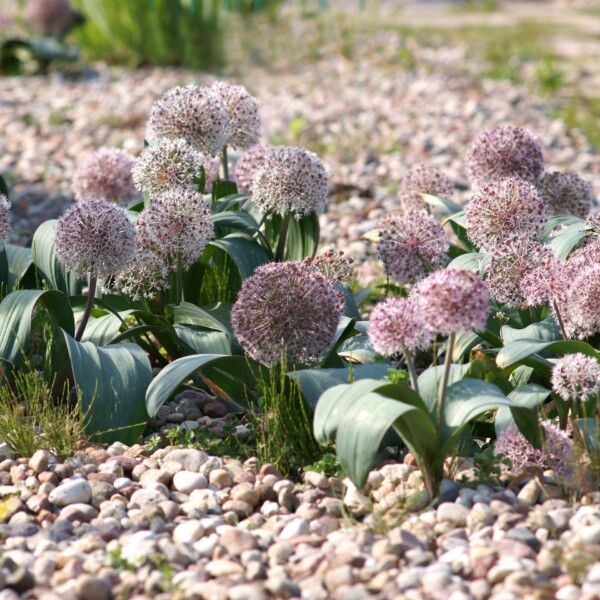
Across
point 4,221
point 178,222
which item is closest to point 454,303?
point 178,222

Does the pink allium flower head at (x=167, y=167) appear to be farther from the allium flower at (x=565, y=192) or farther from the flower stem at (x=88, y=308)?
the allium flower at (x=565, y=192)

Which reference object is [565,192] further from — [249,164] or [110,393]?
[110,393]

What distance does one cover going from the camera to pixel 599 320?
2.89 metres

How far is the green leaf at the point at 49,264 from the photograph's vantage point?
3.62 metres

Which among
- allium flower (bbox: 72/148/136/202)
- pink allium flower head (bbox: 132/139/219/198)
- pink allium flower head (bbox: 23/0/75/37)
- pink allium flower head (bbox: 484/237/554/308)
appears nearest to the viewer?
pink allium flower head (bbox: 484/237/554/308)

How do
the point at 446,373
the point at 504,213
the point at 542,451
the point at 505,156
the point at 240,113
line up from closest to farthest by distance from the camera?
the point at 446,373 < the point at 542,451 < the point at 504,213 < the point at 505,156 < the point at 240,113

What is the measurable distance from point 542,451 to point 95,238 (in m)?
1.49

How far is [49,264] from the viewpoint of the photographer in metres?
3.64

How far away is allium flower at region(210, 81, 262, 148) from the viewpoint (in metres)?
3.90

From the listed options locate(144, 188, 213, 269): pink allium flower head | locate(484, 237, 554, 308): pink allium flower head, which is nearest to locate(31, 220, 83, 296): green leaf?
locate(144, 188, 213, 269): pink allium flower head

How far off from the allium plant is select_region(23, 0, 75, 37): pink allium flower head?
661 centimetres

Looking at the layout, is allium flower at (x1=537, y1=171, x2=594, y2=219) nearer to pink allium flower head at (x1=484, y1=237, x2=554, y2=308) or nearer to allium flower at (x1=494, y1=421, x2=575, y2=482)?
pink allium flower head at (x1=484, y1=237, x2=554, y2=308)

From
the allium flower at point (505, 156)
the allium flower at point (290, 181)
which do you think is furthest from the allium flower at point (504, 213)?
the allium flower at point (290, 181)

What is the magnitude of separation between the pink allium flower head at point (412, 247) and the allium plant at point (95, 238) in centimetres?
90
